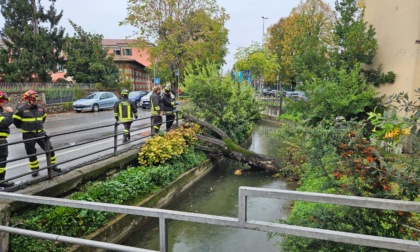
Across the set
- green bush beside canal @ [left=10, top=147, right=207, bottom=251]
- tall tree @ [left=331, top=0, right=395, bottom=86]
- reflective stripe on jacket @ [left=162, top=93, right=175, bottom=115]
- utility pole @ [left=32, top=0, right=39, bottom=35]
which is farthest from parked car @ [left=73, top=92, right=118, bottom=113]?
tall tree @ [left=331, top=0, right=395, bottom=86]

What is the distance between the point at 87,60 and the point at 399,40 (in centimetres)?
2617

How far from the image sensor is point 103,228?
564 centimetres

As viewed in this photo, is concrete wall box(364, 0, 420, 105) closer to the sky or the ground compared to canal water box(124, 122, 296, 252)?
closer to the sky

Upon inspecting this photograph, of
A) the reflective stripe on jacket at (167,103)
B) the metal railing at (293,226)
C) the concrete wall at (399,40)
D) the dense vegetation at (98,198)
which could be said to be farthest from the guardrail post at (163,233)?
the concrete wall at (399,40)

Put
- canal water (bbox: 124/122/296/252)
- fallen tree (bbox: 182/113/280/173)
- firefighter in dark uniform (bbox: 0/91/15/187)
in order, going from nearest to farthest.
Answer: firefighter in dark uniform (bbox: 0/91/15/187) → canal water (bbox: 124/122/296/252) → fallen tree (bbox: 182/113/280/173)

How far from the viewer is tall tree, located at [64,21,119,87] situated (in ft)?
97.7

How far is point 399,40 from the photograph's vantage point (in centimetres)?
1234

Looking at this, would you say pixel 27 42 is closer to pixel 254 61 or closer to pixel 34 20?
pixel 34 20

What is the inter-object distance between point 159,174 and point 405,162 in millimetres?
5881

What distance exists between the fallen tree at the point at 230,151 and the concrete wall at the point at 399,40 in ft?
18.6

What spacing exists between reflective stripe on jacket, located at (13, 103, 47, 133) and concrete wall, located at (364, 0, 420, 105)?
11726 mm

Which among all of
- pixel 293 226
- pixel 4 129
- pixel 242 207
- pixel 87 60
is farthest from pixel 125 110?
pixel 87 60

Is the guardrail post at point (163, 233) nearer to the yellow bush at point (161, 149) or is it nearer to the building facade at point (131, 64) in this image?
the yellow bush at point (161, 149)

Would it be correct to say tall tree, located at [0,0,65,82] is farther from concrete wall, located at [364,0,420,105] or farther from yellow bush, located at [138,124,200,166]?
concrete wall, located at [364,0,420,105]
